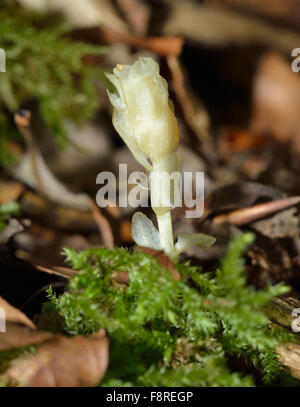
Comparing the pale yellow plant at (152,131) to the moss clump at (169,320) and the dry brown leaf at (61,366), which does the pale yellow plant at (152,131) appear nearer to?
the moss clump at (169,320)

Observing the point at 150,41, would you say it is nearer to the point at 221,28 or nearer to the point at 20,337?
the point at 221,28

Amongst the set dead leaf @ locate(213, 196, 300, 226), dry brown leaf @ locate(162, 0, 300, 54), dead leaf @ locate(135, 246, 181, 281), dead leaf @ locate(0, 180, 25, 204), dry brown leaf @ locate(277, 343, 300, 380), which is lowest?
dry brown leaf @ locate(277, 343, 300, 380)

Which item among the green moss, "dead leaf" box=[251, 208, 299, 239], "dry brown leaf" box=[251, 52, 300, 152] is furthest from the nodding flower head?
"dry brown leaf" box=[251, 52, 300, 152]

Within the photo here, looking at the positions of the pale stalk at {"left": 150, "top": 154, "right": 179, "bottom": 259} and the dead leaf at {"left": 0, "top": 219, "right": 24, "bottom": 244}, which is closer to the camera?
the pale stalk at {"left": 150, "top": 154, "right": 179, "bottom": 259}

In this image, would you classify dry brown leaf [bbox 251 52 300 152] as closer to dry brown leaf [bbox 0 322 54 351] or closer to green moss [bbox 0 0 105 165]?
green moss [bbox 0 0 105 165]

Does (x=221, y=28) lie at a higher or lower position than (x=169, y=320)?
higher

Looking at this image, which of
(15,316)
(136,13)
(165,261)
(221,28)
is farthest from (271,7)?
(15,316)

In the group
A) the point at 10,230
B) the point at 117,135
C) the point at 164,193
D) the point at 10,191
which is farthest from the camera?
the point at 117,135
